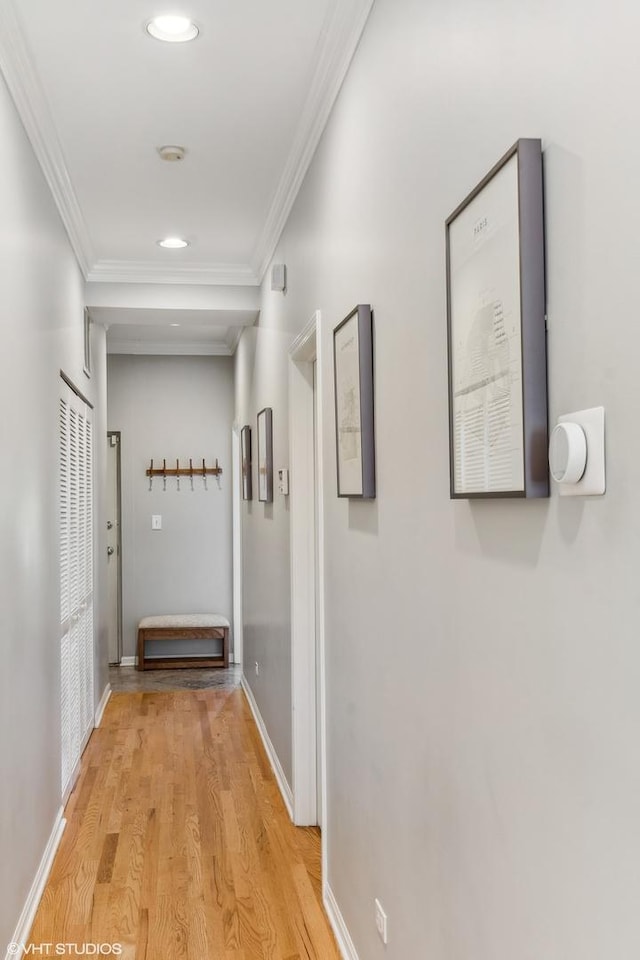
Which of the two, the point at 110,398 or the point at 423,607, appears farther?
the point at 110,398

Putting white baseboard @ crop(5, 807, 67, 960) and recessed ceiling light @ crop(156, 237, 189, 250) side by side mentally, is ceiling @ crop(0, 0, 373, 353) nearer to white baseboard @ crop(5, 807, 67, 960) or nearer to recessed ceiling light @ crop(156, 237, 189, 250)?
recessed ceiling light @ crop(156, 237, 189, 250)

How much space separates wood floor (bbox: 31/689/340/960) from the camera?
2.82 metres

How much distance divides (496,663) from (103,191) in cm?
318

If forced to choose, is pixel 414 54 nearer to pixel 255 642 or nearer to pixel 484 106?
pixel 484 106

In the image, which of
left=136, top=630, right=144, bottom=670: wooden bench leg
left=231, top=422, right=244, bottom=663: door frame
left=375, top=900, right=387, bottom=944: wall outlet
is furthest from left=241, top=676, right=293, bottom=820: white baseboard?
left=375, top=900, right=387, bottom=944: wall outlet

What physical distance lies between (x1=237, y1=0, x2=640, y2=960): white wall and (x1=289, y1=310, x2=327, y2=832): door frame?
100 centimetres

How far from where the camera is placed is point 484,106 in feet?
4.71

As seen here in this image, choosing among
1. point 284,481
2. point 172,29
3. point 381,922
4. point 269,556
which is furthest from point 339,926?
point 172,29

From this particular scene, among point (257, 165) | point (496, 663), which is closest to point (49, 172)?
point (257, 165)

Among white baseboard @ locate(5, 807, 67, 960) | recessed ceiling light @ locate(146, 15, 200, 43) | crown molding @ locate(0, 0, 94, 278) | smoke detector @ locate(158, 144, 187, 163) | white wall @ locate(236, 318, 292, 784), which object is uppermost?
smoke detector @ locate(158, 144, 187, 163)

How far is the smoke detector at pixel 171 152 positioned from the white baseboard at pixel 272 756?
2.69 metres

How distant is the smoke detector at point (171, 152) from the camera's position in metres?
3.45

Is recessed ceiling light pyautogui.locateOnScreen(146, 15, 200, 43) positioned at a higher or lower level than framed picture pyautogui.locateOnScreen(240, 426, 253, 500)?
higher

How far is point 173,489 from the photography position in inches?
305
